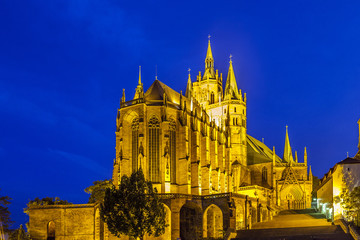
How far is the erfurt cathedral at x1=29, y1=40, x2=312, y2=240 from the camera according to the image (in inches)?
2110

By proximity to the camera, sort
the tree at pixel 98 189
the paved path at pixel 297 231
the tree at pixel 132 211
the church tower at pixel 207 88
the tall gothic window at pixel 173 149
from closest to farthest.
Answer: the tree at pixel 132 211, the paved path at pixel 297 231, the tall gothic window at pixel 173 149, the tree at pixel 98 189, the church tower at pixel 207 88

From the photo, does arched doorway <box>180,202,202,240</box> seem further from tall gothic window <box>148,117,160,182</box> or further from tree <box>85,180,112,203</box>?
tree <box>85,180,112,203</box>

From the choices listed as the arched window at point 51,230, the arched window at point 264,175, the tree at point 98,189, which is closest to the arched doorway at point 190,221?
the tree at point 98,189

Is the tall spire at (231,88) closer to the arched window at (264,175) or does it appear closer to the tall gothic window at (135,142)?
the arched window at (264,175)

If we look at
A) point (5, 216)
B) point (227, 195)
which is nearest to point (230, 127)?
point (227, 195)

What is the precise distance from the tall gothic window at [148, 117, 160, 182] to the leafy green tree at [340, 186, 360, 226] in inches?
866

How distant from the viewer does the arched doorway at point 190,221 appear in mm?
55234

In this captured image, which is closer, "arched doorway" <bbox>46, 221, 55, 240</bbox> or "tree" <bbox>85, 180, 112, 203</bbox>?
"arched doorway" <bbox>46, 221, 55, 240</bbox>

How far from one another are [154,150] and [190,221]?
31.6 feet

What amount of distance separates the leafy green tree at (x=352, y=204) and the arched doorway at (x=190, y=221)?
52.6 feet

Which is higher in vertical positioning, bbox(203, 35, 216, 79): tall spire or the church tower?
bbox(203, 35, 216, 79): tall spire

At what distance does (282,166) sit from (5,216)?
143 feet

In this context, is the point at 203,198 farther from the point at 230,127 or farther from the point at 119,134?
the point at 230,127

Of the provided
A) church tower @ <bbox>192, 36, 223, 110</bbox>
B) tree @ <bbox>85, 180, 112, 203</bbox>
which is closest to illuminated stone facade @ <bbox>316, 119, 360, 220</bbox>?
tree @ <bbox>85, 180, 112, 203</bbox>
